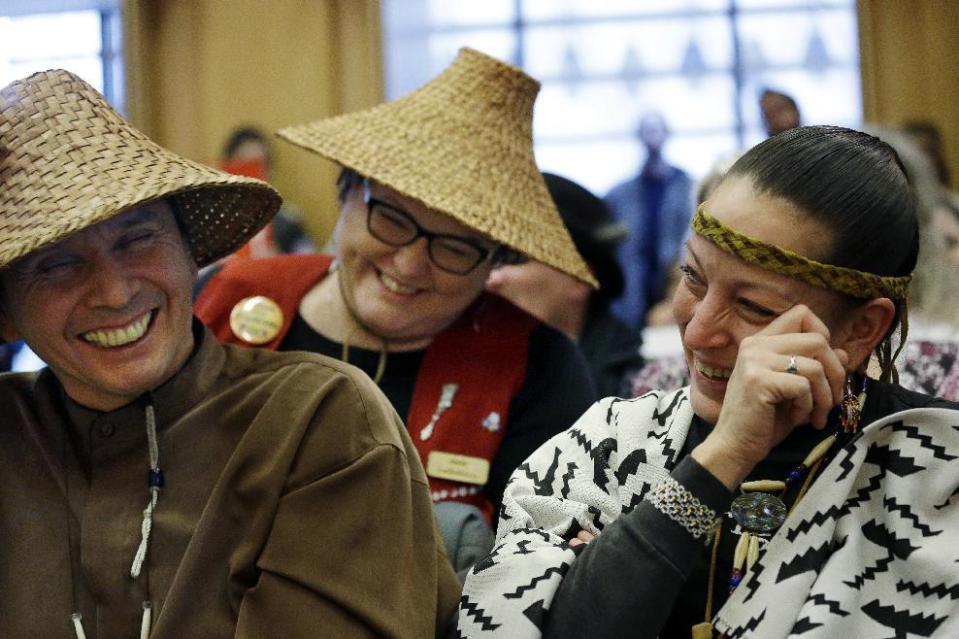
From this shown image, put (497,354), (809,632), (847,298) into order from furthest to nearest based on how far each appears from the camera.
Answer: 1. (497,354)
2. (847,298)
3. (809,632)

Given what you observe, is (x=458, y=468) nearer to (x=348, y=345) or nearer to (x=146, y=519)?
(x=348, y=345)

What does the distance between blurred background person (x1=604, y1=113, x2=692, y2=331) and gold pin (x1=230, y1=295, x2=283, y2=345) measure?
3.25 metres

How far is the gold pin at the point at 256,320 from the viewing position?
325 cm

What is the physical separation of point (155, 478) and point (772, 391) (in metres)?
1.04

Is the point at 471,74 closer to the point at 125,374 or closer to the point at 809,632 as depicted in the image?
the point at 125,374

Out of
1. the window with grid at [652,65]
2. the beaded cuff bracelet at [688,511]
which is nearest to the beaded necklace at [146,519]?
the beaded cuff bracelet at [688,511]

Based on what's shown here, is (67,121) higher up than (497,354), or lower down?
higher up

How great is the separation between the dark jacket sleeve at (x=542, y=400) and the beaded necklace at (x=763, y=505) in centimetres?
102

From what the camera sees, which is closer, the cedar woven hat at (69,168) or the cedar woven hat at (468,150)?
the cedar woven hat at (69,168)

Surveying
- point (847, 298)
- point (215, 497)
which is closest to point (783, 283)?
point (847, 298)

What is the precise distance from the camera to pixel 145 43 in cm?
847

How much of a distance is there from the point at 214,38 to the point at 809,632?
289 inches

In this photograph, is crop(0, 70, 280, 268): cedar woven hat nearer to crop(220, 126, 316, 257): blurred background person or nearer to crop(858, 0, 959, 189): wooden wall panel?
crop(220, 126, 316, 257): blurred background person

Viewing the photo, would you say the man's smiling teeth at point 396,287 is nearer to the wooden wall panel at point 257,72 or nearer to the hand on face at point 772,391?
the hand on face at point 772,391
